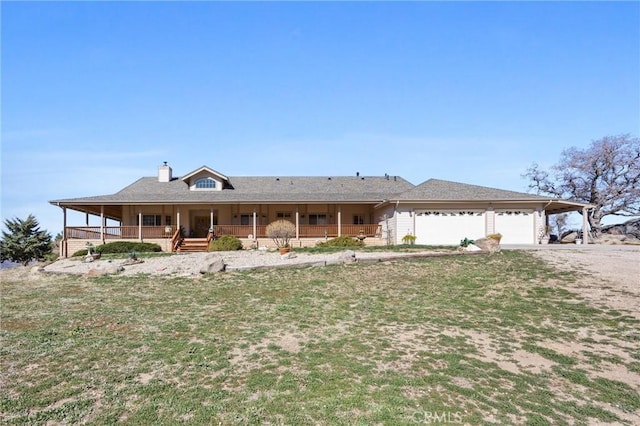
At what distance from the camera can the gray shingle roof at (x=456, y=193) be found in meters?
22.2

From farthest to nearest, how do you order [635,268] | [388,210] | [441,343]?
[388,210]
[635,268]
[441,343]

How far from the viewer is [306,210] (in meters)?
26.8

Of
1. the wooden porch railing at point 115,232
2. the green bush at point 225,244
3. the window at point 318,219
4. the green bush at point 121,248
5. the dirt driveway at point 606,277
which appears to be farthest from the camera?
the window at point 318,219

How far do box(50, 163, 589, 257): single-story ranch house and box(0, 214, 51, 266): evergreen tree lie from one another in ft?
25.5

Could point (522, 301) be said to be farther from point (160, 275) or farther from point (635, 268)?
point (160, 275)

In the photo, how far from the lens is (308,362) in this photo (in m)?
5.94

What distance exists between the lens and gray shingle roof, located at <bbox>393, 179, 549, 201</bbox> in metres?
22.2

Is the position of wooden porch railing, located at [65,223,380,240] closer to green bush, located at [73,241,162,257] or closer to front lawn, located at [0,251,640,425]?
green bush, located at [73,241,162,257]

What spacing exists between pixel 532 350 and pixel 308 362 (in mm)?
4016

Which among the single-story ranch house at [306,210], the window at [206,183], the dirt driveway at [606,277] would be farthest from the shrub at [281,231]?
the dirt driveway at [606,277]

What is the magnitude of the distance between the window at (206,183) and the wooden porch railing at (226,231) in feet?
14.2

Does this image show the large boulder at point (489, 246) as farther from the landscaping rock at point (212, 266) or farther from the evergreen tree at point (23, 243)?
the evergreen tree at point (23, 243)

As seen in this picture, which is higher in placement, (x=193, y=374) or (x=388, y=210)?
(x=388, y=210)

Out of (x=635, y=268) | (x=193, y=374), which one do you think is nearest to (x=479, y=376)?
(x=193, y=374)
